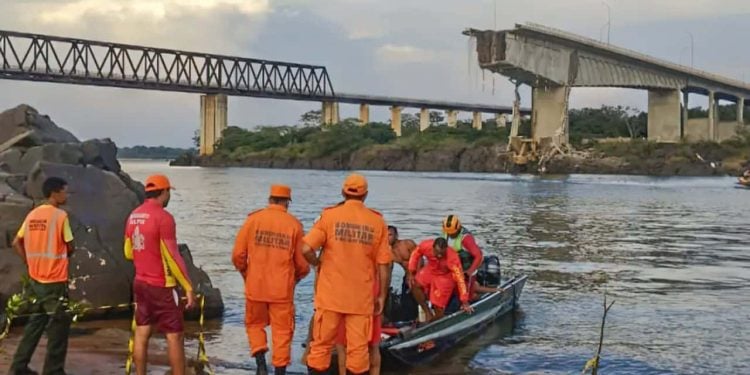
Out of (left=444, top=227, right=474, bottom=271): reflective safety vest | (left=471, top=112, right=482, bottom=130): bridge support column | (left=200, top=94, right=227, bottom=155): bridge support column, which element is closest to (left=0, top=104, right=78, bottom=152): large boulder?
(left=444, top=227, right=474, bottom=271): reflective safety vest

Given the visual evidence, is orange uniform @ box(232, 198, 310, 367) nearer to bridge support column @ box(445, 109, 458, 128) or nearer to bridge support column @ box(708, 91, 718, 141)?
bridge support column @ box(708, 91, 718, 141)

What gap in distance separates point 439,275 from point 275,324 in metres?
3.47

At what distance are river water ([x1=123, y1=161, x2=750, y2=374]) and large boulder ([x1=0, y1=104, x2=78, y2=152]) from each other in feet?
14.2

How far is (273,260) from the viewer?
8.64 metres

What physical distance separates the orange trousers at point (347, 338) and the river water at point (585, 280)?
10.0ft

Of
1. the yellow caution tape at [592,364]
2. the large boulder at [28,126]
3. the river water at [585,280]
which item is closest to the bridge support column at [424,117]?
the river water at [585,280]

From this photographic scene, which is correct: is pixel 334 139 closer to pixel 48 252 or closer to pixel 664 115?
pixel 664 115

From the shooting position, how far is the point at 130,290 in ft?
44.4

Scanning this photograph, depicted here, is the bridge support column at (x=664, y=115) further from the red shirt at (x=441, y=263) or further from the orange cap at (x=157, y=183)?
the orange cap at (x=157, y=183)

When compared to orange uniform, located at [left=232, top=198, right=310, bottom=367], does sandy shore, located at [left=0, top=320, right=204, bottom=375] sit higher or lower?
lower

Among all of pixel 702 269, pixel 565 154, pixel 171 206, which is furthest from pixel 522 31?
pixel 702 269

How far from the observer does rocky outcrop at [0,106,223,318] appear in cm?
1297

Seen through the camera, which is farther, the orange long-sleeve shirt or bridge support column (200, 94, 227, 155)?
bridge support column (200, 94, 227, 155)

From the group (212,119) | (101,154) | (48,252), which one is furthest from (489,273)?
(212,119)
